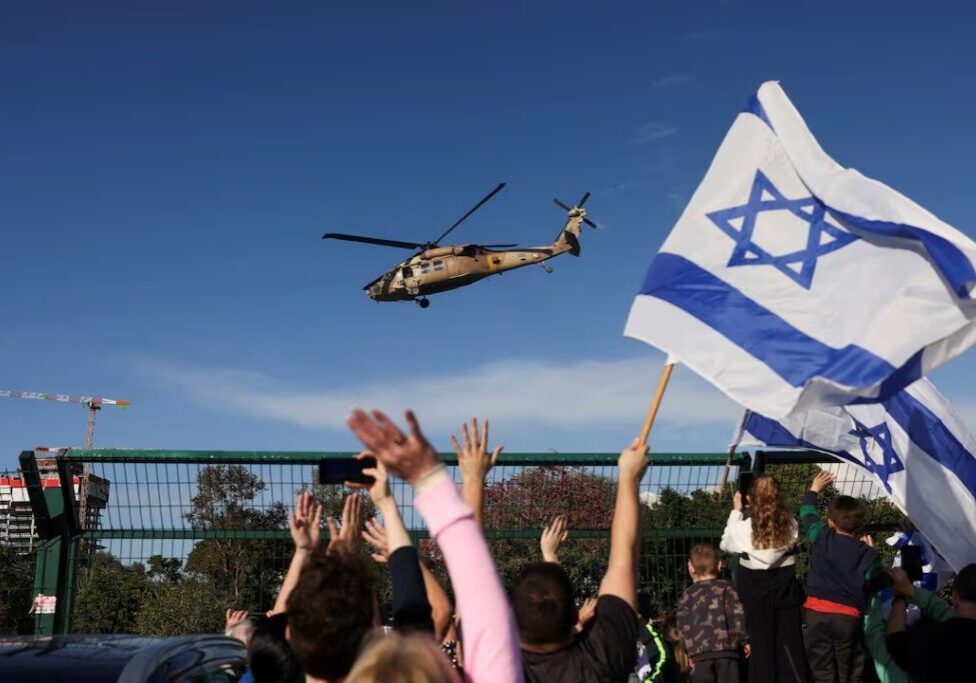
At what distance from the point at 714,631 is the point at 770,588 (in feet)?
1.97

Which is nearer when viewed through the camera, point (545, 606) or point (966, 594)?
point (545, 606)

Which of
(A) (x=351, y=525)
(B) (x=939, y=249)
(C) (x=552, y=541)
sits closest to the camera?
(A) (x=351, y=525)

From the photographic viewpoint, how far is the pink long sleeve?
8.64ft

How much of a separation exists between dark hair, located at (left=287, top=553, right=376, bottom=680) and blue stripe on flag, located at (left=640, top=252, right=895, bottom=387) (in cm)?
367

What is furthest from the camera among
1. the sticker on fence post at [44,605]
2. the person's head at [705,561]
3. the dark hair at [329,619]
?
the sticker on fence post at [44,605]

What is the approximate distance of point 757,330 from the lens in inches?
243

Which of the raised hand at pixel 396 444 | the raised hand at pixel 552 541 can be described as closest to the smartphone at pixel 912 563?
the raised hand at pixel 552 541

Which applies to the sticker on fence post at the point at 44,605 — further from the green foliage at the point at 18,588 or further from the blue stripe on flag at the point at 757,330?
the blue stripe on flag at the point at 757,330

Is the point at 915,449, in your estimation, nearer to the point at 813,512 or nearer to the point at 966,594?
the point at 813,512

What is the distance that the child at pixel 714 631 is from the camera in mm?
7879

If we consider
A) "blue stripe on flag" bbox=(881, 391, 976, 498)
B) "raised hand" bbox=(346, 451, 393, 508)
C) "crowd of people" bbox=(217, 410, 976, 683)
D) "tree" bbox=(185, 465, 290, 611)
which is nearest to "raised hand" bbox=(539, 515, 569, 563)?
"crowd of people" bbox=(217, 410, 976, 683)

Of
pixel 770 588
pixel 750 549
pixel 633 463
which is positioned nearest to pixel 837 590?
pixel 770 588

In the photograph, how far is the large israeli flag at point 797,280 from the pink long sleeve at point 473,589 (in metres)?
3.35

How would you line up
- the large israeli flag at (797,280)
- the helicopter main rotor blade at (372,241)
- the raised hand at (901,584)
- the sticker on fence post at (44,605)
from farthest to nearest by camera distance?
the helicopter main rotor blade at (372,241), the sticker on fence post at (44,605), the large israeli flag at (797,280), the raised hand at (901,584)
